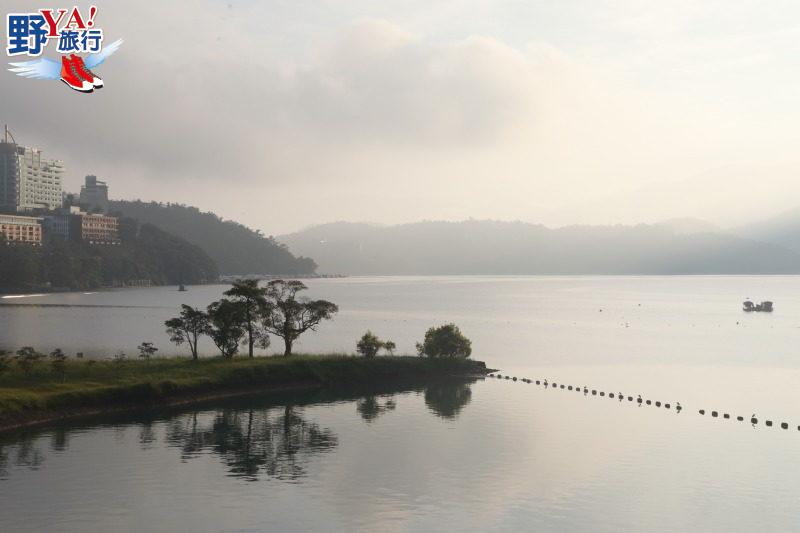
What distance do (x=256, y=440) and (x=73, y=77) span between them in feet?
124

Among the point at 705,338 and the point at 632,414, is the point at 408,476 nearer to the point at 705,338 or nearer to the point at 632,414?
the point at 632,414

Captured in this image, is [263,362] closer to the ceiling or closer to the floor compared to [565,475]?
closer to the ceiling

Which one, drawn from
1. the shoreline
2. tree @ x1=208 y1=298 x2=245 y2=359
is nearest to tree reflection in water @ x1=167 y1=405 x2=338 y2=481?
the shoreline

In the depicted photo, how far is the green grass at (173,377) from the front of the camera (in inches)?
2429

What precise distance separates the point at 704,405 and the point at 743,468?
1049 inches

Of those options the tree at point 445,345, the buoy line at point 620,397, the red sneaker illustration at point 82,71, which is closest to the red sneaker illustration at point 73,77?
the red sneaker illustration at point 82,71

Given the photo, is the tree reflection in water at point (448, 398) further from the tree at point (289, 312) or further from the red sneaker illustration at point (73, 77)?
the red sneaker illustration at point (73, 77)

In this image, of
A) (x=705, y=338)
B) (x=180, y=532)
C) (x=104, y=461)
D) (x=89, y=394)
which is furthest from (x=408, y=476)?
(x=705, y=338)

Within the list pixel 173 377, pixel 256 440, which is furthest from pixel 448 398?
pixel 173 377

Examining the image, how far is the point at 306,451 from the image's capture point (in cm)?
5516

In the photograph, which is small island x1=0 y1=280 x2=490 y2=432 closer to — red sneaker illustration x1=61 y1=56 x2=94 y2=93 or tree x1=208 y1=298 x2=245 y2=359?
tree x1=208 y1=298 x2=245 y2=359

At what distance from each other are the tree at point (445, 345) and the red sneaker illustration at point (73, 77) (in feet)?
162

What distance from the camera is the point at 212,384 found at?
73.4 meters

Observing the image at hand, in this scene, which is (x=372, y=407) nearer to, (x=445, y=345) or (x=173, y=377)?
(x=173, y=377)
